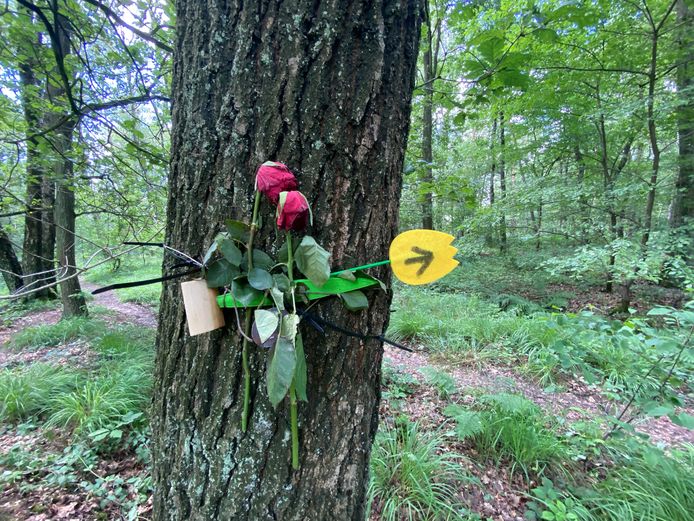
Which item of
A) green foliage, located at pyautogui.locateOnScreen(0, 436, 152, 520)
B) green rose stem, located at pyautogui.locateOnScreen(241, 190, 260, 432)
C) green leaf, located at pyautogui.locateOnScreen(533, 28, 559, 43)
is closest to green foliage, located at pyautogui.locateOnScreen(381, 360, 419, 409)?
green foliage, located at pyautogui.locateOnScreen(0, 436, 152, 520)

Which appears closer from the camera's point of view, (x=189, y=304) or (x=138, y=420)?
(x=189, y=304)

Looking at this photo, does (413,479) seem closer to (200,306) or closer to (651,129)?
(200,306)

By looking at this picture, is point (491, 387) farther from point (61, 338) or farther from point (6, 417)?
point (61, 338)

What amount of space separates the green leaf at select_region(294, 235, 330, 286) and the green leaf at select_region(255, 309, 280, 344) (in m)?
0.09

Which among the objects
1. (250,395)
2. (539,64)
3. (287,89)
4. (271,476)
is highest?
(539,64)

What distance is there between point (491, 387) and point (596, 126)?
5.12 meters

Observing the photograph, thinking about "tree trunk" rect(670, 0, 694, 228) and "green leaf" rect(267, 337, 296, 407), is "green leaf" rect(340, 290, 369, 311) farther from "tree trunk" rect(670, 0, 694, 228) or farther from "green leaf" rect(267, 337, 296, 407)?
"tree trunk" rect(670, 0, 694, 228)

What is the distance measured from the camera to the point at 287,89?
0.58 meters

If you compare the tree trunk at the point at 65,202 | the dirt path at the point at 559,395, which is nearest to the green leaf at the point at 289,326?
the dirt path at the point at 559,395

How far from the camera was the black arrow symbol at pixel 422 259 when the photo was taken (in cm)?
57

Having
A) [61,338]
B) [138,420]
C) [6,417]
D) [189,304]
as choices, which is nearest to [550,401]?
[189,304]

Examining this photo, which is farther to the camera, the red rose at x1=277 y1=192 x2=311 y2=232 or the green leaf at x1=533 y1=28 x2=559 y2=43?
the green leaf at x1=533 y1=28 x2=559 y2=43

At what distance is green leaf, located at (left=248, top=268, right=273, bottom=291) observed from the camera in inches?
21.0

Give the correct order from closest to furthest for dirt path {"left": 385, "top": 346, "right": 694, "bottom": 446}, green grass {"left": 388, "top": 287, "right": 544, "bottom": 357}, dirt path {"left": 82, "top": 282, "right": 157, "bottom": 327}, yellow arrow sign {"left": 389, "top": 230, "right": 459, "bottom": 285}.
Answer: yellow arrow sign {"left": 389, "top": 230, "right": 459, "bottom": 285} < dirt path {"left": 385, "top": 346, "right": 694, "bottom": 446} < green grass {"left": 388, "top": 287, "right": 544, "bottom": 357} < dirt path {"left": 82, "top": 282, "right": 157, "bottom": 327}
